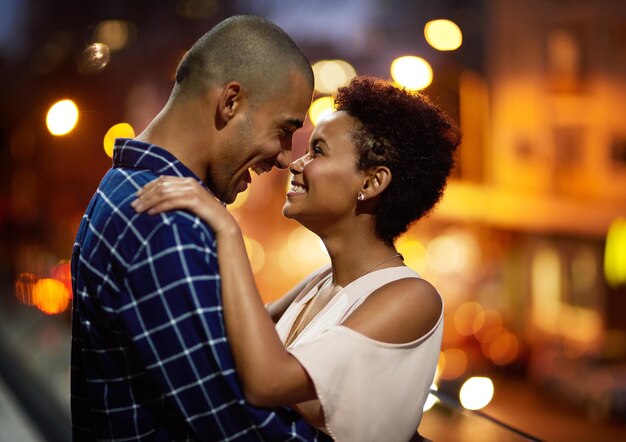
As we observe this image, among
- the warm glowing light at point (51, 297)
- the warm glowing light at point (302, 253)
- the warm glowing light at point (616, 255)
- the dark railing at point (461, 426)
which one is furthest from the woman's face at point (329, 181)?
the warm glowing light at point (302, 253)

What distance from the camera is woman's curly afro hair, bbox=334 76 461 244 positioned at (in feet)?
8.71

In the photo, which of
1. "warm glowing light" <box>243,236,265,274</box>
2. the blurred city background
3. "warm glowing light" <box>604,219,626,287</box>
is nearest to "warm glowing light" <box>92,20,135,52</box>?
the blurred city background

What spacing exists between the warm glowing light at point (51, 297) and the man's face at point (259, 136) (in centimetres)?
1110

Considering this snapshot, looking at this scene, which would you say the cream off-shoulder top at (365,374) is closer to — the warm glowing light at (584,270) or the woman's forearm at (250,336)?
the woman's forearm at (250,336)

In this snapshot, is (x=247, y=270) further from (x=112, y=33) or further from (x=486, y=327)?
(x=486, y=327)

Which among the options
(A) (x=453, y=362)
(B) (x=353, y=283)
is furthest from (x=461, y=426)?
(A) (x=453, y=362)

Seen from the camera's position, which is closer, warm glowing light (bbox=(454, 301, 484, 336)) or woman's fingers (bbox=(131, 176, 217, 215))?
woman's fingers (bbox=(131, 176, 217, 215))

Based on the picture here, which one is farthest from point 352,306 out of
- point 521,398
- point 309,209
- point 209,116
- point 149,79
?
point 521,398

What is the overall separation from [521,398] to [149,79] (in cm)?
986

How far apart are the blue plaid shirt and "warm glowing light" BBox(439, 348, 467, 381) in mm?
14856

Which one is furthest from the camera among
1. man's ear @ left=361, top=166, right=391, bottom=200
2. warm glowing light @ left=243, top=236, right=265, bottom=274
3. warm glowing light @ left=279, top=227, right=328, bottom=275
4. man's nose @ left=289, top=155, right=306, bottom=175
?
warm glowing light @ left=279, top=227, right=328, bottom=275

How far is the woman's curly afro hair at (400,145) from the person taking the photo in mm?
2656

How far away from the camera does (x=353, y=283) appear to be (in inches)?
102

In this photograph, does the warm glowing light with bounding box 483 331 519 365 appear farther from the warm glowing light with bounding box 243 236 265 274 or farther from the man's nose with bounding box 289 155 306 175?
the man's nose with bounding box 289 155 306 175
